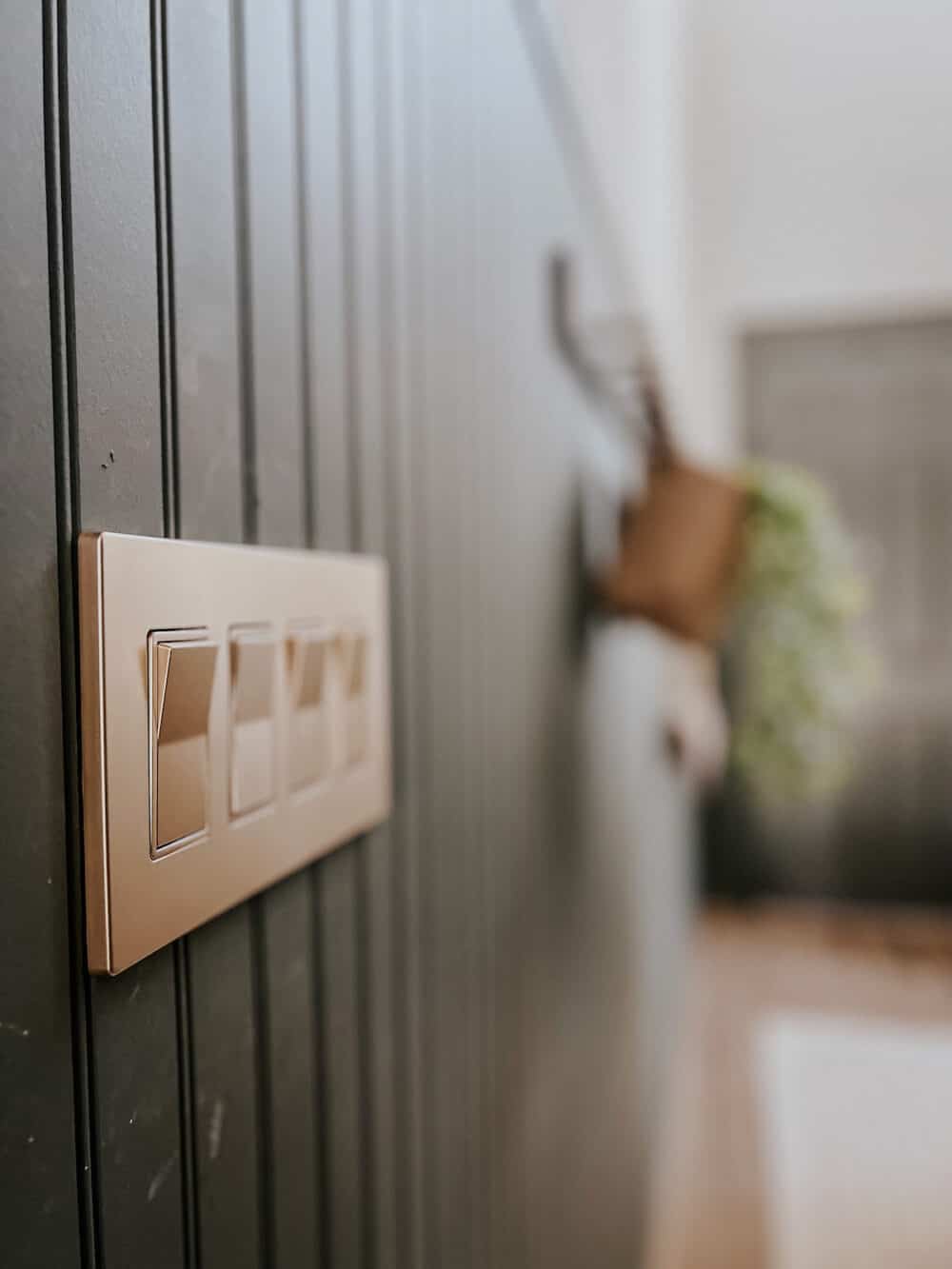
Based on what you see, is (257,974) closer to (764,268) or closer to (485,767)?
(485,767)

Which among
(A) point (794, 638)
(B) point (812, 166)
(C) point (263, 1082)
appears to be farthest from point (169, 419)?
(B) point (812, 166)

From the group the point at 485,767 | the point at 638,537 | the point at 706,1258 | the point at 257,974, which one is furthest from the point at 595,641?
the point at 706,1258

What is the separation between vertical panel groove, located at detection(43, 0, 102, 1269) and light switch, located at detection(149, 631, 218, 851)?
35mm

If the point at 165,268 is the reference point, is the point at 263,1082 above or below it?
below

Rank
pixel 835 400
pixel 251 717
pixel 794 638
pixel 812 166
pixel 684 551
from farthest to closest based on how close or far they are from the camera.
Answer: pixel 835 400, pixel 812 166, pixel 794 638, pixel 684 551, pixel 251 717

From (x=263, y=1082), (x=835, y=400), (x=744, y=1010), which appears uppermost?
(x=835, y=400)

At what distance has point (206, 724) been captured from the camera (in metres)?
0.40

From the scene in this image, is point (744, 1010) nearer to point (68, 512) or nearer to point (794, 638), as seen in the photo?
point (794, 638)

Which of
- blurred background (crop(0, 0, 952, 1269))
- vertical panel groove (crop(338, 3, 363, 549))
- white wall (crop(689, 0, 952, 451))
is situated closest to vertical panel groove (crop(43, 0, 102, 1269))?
blurred background (crop(0, 0, 952, 1269))

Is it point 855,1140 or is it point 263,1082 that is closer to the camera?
point 263,1082

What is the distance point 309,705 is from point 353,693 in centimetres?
6

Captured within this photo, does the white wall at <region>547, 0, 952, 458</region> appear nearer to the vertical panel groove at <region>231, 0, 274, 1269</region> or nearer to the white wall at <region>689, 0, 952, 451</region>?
the white wall at <region>689, 0, 952, 451</region>

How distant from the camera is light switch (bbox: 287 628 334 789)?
0.48 m

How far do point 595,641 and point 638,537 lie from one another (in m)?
0.19
